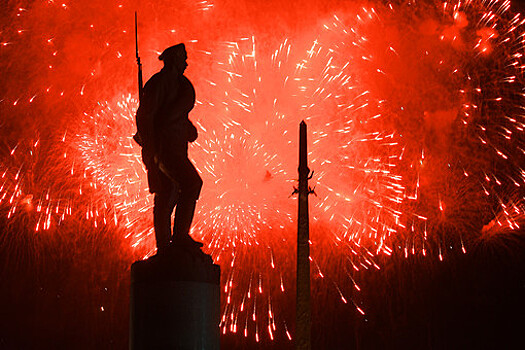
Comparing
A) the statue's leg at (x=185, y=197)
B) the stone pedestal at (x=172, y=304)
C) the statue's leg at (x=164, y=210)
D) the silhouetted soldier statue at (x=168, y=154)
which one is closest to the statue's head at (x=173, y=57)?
the silhouetted soldier statue at (x=168, y=154)

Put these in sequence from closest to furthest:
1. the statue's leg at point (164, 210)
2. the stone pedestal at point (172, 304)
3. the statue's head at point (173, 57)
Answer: the stone pedestal at point (172, 304) → the statue's leg at point (164, 210) → the statue's head at point (173, 57)

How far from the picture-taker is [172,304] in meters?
12.1

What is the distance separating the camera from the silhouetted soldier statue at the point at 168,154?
502 inches

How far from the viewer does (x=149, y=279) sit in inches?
479

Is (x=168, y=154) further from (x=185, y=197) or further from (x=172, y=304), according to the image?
(x=172, y=304)

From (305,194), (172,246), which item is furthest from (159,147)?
(305,194)

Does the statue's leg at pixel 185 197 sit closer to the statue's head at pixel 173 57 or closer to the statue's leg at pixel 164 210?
the statue's leg at pixel 164 210

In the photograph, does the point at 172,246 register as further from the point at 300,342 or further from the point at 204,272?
the point at 300,342

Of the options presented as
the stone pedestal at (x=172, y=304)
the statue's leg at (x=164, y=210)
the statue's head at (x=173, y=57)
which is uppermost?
the statue's head at (x=173, y=57)

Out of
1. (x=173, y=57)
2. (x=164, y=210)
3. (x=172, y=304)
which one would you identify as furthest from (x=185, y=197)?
(x=173, y=57)

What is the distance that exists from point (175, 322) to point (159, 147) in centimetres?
→ 249

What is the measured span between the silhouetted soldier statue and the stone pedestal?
47 cm

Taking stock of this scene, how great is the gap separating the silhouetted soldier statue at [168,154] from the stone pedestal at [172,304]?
470 millimetres

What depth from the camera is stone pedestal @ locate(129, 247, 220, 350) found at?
12.0 m
